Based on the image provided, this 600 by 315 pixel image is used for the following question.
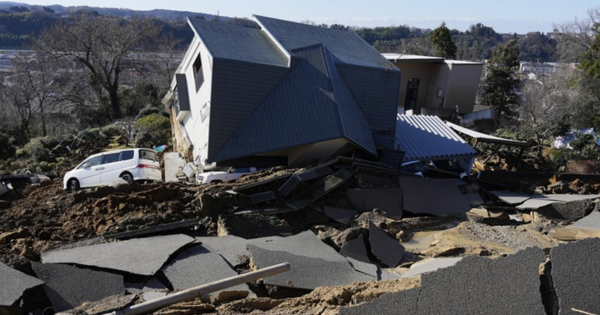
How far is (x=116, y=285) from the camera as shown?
6.61 m

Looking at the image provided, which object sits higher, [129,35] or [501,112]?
[129,35]

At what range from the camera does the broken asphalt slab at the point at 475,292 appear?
487 centimetres

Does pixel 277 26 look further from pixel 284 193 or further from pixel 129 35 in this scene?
pixel 129 35

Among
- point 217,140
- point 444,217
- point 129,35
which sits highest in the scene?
point 129,35

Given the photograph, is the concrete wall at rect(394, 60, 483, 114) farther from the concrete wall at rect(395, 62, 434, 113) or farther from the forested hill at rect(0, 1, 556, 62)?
the forested hill at rect(0, 1, 556, 62)

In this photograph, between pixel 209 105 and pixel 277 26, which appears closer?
pixel 209 105

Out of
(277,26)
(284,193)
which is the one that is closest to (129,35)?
(277,26)

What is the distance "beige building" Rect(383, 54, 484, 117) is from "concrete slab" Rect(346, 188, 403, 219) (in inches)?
751

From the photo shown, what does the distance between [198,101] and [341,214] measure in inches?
295

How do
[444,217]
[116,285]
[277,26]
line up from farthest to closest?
[277,26]
[444,217]
[116,285]

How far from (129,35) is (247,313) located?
113ft

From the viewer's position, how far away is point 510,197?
42.7 ft

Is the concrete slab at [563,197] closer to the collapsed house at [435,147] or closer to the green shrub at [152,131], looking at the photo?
the collapsed house at [435,147]

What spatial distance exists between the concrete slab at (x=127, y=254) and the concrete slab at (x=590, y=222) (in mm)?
8092
